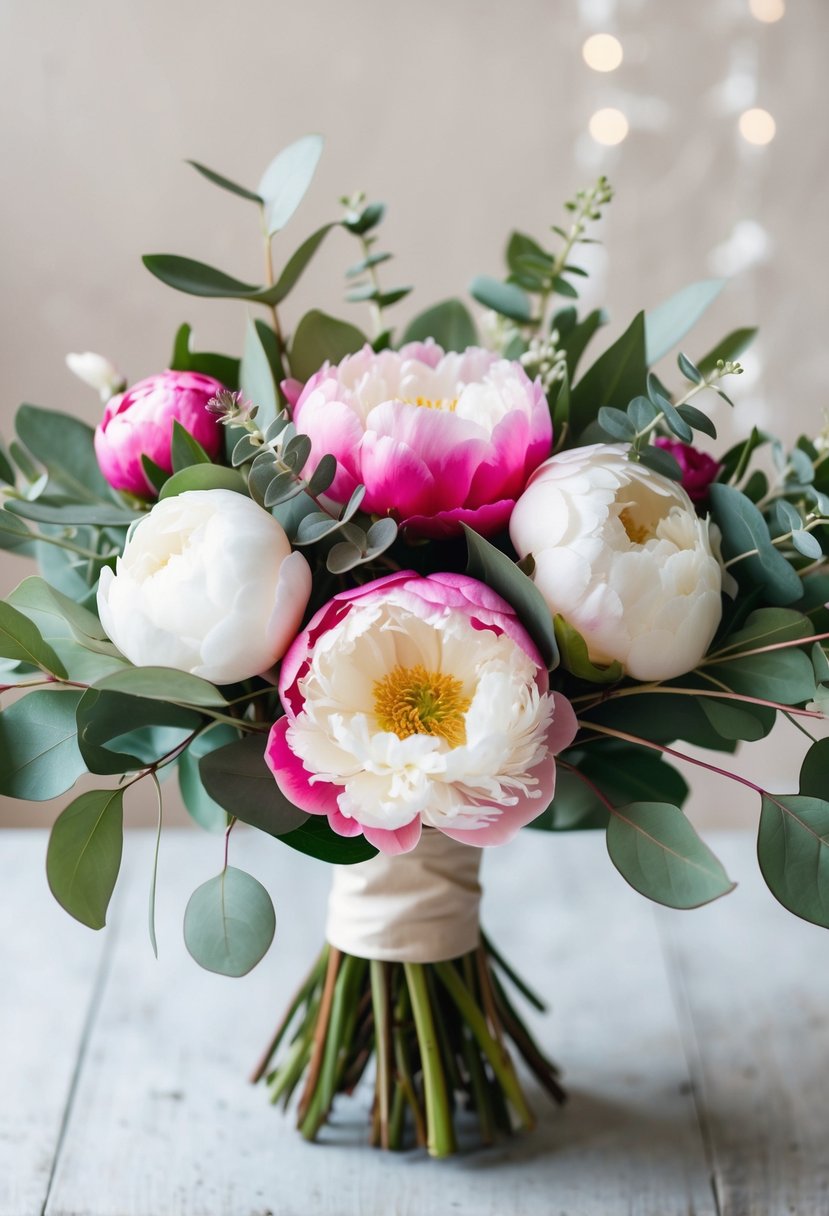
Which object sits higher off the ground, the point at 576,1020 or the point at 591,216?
the point at 591,216

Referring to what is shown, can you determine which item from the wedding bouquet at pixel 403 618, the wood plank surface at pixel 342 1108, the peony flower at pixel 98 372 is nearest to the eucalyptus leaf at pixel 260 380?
the wedding bouquet at pixel 403 618

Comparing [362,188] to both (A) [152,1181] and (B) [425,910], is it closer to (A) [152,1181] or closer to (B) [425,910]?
(B) [425,910]

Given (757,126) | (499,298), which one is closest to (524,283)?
(499,298)

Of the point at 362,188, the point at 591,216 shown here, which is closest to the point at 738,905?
the point at 591,216

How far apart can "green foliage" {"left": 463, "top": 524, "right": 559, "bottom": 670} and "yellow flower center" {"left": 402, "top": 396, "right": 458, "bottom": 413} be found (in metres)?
0.08

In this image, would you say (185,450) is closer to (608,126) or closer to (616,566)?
(616,566)

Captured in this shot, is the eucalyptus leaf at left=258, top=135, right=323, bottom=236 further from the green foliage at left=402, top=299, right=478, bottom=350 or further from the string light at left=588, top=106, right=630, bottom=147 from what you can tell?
the string light at left=588, top=106, right=630, bottom=147

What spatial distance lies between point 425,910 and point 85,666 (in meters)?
0.24

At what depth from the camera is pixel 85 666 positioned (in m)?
0.50

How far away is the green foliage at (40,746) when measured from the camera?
1.65ft

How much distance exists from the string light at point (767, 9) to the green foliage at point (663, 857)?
1.27m

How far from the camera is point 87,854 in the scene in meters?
0.49

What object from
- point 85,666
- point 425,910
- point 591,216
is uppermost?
point 591,216

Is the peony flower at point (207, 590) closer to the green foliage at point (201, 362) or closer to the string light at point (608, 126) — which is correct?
the green foliage at point (201, 362)
